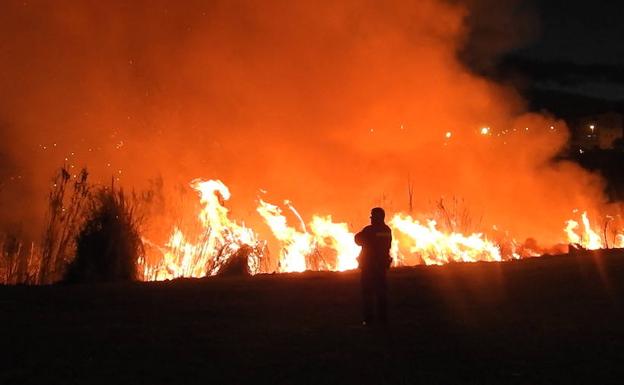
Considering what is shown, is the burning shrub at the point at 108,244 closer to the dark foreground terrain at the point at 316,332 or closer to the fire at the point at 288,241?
the dark foreground terrain at the point at 316,332

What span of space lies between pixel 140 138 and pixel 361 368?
11.5m

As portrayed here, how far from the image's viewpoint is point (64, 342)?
18.6 ft

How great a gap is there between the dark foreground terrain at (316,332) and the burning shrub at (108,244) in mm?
1291

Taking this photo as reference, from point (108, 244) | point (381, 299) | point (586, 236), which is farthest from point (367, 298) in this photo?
point (586, 236)

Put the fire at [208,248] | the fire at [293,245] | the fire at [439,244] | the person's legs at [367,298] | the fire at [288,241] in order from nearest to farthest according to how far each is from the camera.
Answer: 1. the person's legs at [367,298]
2. the fire at [208,248]
3. the fire at [293,245]
4. the fire at [288,241]
5. the fire at [439,244]

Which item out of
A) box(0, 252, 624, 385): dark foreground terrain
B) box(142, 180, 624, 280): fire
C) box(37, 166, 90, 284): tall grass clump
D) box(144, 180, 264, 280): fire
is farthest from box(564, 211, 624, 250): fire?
box(37, 166, 90, 284): tall grass clump

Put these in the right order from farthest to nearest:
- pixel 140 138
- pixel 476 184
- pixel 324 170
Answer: pixel 476 184 < pixel 324 170 < pixel 140 138

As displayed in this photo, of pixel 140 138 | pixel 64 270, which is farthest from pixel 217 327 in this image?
pixel 140 138

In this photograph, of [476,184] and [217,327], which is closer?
[217,327]

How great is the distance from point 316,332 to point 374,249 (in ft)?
3.70

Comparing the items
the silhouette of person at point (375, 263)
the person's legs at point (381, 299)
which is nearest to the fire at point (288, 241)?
the silhouette of person at point (375, 263)

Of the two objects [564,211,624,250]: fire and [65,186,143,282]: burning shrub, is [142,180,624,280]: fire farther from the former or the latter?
[564,211,624,250]: fire

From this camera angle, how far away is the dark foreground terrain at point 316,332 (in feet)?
15.6

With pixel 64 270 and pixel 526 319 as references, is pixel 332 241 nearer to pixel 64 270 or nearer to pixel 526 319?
pixel 64 270
